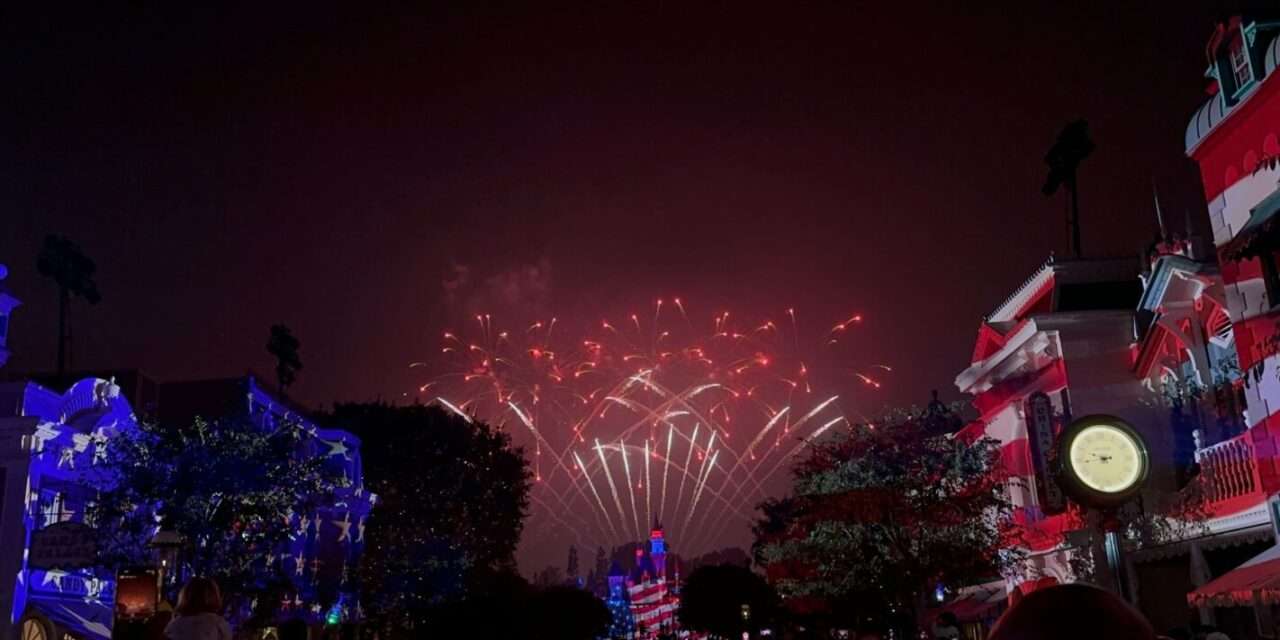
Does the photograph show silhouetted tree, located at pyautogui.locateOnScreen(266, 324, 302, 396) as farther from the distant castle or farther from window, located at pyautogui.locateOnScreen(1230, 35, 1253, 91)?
the distant castle

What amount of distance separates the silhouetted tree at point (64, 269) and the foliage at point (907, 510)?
26.3 meters

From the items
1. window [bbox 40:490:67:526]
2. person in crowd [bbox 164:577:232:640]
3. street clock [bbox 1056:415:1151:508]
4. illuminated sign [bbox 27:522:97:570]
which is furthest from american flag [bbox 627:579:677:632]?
person in crowd [bbox 164:577:232:640]

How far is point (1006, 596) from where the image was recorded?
3147 centimetres

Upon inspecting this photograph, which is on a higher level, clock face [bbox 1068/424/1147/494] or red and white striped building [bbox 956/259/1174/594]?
red and white striped building [bbox 956/259/1174/594]

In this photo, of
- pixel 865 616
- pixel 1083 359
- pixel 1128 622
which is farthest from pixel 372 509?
pixel 1128 622

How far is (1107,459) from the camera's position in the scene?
1102cm

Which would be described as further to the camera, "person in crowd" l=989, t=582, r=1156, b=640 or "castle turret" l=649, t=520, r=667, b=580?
"castle turret" l=649, t=520, r=667, b=580

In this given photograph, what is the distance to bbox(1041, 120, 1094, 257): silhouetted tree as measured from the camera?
31.9m

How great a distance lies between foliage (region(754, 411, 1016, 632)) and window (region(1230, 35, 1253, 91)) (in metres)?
12.4

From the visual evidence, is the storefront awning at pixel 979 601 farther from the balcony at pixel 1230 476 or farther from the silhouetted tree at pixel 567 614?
the silhouetted tree at pixel 567 614

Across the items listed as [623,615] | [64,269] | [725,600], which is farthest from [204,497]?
[623,615]

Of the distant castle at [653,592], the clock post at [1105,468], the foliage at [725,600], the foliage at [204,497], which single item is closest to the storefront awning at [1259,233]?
the clock post at [1105,468]

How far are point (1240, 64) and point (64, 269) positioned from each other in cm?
3588

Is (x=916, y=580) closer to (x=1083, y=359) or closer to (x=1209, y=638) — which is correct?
(x=1083, y=359)
